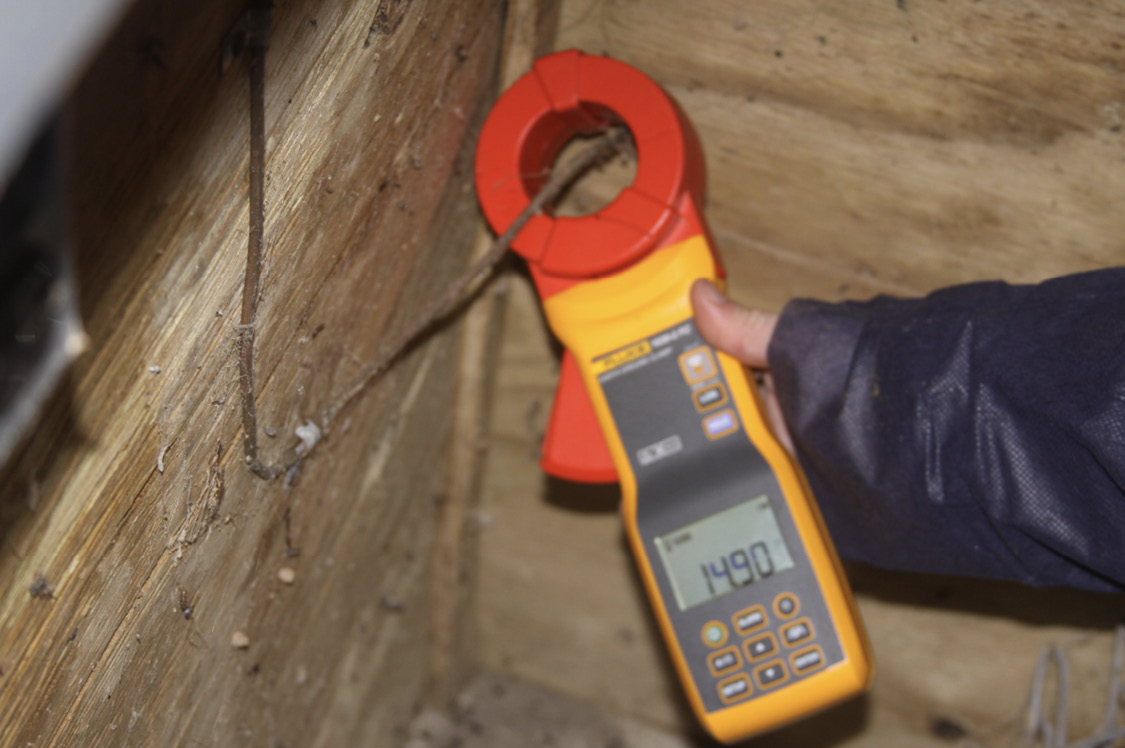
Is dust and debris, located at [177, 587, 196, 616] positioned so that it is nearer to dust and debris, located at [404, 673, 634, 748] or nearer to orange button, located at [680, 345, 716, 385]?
orange button, located at [680, 345, 716, 385]

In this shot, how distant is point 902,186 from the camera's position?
0.83 meters

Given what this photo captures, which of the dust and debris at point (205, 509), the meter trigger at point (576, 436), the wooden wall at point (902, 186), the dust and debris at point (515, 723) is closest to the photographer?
the dust and debris at point (205, 509)

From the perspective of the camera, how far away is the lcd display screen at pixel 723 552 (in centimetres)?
81

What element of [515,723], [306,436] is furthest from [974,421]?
[515,723]

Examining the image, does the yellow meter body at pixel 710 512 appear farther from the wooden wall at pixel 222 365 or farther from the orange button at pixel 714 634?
the wooden wall at pixel 222 365

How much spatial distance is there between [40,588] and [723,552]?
0.52 m

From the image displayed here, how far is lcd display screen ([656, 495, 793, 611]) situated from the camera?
0.81 metres

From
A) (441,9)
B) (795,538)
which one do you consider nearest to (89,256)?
(441,9)

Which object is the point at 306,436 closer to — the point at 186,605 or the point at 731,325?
the point at 186,605

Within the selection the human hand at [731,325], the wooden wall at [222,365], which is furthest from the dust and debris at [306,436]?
the human hand at [731,325]

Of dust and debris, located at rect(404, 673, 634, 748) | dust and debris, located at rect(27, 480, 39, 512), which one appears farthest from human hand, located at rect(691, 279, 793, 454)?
dust and debris, located at rect(404, 673, 634, 748)

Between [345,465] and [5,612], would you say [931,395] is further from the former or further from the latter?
[5,612]

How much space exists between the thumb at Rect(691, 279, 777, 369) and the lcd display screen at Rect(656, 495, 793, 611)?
0.42ft

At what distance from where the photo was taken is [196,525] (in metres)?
0.64
